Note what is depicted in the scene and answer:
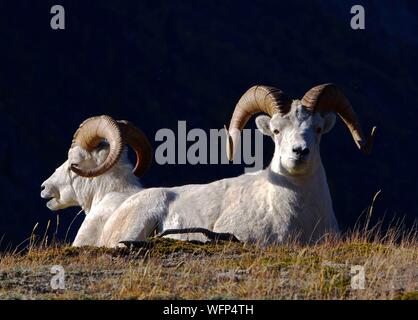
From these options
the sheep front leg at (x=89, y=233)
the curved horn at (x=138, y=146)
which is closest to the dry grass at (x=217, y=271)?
the sheep front leg at (x=89, y=233)

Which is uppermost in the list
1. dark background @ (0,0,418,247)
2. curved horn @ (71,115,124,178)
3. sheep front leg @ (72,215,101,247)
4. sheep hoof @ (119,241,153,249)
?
curved horn @ (71,115,124,178)

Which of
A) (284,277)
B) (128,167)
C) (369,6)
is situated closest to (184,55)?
(369,6)

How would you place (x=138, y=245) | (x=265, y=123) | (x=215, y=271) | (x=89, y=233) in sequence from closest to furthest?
(x=215, y=271) < (x=138, y=245) < (x=265, y=123) < (x=89, y=233)

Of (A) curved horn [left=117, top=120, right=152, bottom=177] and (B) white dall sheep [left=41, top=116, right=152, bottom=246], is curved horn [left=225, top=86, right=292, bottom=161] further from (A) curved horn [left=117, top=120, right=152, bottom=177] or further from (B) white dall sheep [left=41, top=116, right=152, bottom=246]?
(A) curved horn [left=117, top=120, right=152, bottom=177]

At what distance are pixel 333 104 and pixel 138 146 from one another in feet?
14.9

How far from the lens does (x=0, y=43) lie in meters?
109

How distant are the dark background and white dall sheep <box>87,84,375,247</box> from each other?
241 ft

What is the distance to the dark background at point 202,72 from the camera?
334 feet

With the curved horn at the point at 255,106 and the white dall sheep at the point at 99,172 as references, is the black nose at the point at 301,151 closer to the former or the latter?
the curved horn at the point at 255,106

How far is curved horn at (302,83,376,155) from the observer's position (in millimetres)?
18672

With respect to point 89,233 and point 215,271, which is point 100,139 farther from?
point 215,271

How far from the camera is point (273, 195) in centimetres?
1850

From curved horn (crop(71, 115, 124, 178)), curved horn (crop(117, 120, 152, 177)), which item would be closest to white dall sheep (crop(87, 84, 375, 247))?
curved horn (crop(71, 115, 124, 178))

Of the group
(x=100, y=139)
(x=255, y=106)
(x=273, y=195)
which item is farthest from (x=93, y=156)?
(x=273, y=195)
